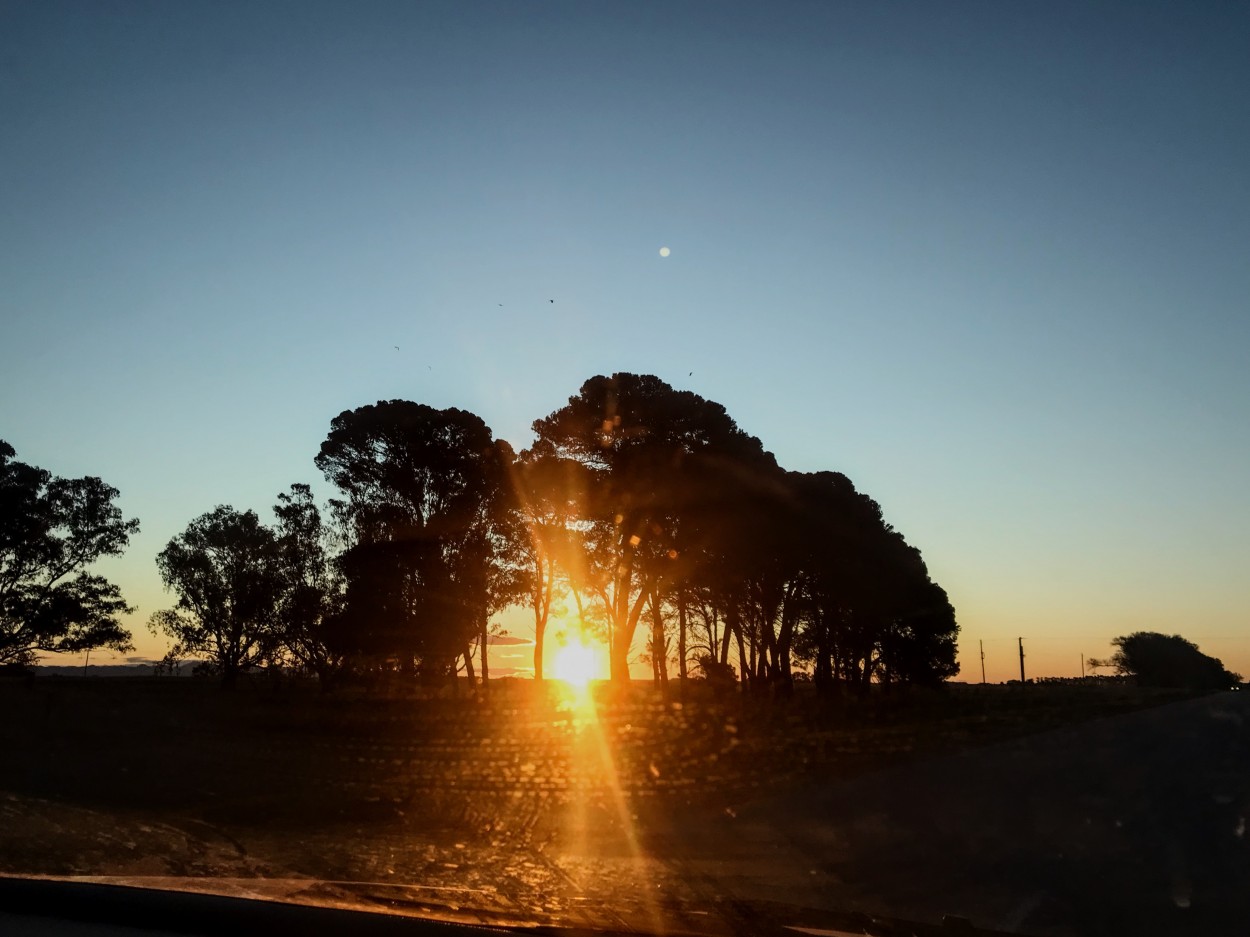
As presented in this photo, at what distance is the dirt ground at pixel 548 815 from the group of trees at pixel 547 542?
1183 centimetres

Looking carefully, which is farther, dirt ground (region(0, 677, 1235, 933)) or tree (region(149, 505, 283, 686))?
tree (region(149, 505, 283, 686))

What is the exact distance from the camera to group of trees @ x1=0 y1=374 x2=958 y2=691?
33844mm

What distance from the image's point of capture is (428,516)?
37.2 meters

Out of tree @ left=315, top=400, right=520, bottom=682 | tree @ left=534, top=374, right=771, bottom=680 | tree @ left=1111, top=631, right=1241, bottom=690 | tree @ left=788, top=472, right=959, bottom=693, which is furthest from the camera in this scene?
tree @ left=1111, top=631, right=1241, bottom=690

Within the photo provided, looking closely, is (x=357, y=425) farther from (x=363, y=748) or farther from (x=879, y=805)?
(x=879, y=805)

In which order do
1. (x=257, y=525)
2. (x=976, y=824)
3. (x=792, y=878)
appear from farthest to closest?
(x=257, y=525)
(x=976, y=824)
(x=792, y=878)

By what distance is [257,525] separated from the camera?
171 feet

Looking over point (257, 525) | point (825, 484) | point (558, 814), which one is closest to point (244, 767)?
point (558, 814)

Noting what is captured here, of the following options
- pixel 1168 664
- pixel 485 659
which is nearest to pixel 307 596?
pixel 485 659

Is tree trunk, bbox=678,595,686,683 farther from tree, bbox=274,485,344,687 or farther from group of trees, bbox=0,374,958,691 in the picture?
tree, bbox=274,485,344,687

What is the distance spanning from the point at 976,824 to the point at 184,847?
678 centimetres

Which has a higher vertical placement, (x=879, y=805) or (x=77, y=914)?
(x=77, y=914)

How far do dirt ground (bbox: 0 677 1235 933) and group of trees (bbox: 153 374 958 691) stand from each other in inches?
458

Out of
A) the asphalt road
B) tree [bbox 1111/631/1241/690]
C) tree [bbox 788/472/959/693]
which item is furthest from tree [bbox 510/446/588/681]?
tree [bbox 1111/631/1241/690]
